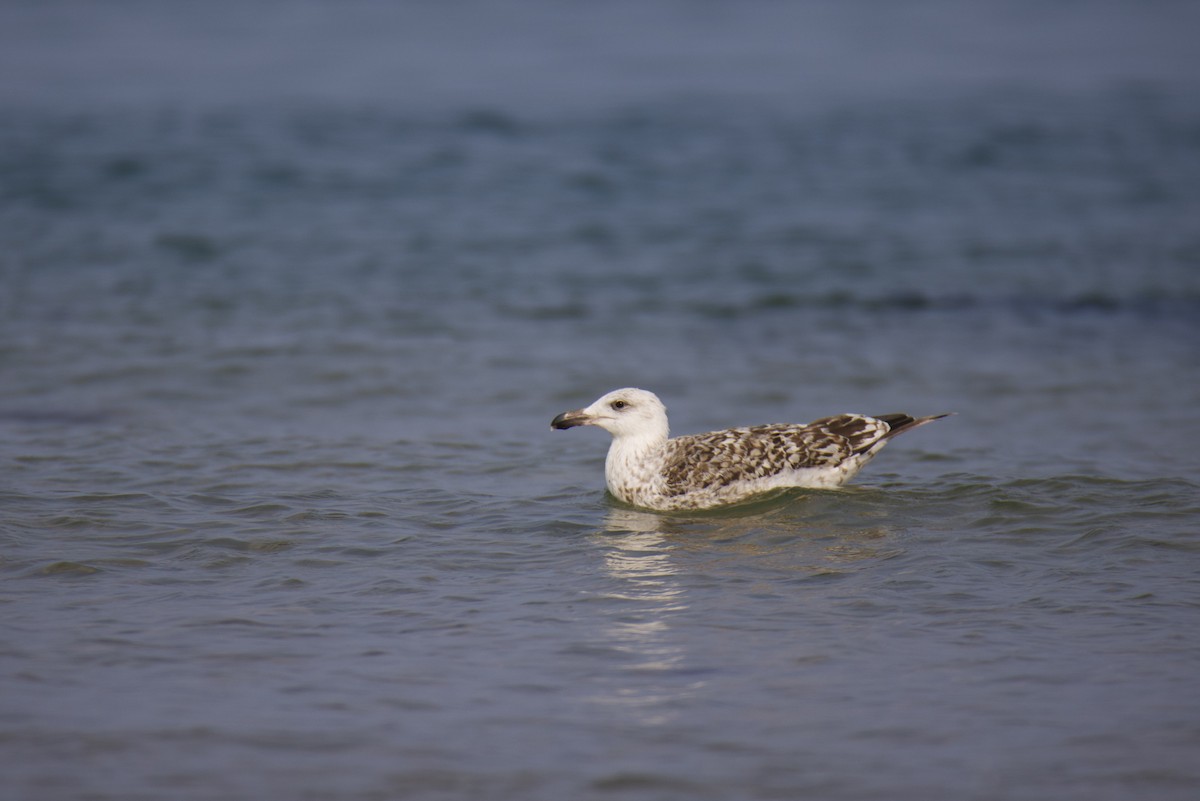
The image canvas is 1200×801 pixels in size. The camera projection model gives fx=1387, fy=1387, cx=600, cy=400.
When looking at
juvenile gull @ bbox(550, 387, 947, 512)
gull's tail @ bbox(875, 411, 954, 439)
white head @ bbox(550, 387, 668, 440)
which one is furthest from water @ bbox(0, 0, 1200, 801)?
white head @ bbox(550, 387, 668, 440)

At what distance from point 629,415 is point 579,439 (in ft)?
5.60

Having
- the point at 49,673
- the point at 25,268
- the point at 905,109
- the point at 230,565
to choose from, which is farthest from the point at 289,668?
the point at 905,109

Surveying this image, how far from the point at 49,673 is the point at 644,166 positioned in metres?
16.6

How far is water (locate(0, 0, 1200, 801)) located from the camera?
5266 mm

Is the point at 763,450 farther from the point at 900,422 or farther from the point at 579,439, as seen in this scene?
the point at 579,439

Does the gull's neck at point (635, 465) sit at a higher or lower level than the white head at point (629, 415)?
lower

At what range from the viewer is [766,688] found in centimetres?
566

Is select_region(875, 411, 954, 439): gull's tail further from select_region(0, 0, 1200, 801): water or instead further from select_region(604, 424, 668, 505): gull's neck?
select_region(604, 424, 668, 505): gull's neck

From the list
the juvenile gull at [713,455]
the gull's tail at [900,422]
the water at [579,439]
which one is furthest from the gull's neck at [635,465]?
the gull's tail at [900,422]

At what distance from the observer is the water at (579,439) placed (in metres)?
5.27

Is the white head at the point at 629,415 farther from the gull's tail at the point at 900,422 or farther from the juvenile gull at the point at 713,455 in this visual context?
the gull's tail at the point at 900,422

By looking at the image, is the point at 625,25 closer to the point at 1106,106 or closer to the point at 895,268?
the point at 1106,106

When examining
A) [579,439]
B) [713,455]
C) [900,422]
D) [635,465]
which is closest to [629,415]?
[635,465]

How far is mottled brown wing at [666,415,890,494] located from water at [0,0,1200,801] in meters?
0.28
